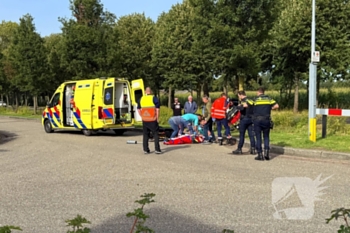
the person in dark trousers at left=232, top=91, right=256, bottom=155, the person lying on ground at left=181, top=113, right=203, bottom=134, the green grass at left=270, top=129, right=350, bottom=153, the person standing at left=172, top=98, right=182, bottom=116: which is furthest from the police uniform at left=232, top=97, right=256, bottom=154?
the person standing at left=172, top=98, right=182, bottom=116

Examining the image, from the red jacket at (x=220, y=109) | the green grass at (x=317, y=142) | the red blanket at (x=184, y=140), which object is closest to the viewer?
the green grass at (x=317, y=142)

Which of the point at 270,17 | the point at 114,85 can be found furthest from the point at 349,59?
the point at 114,85

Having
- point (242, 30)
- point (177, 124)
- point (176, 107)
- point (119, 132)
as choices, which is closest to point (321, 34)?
point (242, 30)

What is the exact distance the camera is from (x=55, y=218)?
5312 mm

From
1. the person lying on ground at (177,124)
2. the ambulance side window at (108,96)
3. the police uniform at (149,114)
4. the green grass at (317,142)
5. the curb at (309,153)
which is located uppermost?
the ambulance side window at (108,96)

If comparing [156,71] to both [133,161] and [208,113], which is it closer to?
[208,113]

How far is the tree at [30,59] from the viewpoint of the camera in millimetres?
32562

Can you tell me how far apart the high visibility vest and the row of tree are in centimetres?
1220

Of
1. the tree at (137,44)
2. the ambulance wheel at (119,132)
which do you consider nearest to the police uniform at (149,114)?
the ambulance wheel at (119,132)

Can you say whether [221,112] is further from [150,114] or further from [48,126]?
[48,126]

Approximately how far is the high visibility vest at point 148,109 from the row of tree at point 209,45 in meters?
12.2

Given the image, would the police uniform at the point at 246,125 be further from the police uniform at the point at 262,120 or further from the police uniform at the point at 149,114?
the police uniform at the point at 149,114

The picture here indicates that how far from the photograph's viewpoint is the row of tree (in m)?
23.1
